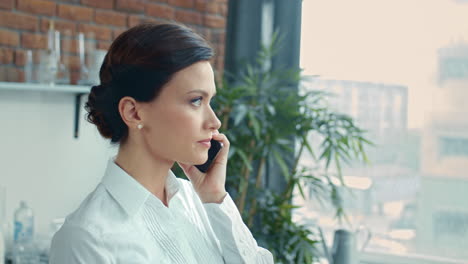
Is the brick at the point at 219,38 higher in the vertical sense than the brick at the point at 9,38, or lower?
higher

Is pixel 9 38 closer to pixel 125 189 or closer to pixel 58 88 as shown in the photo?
pixel 58 88

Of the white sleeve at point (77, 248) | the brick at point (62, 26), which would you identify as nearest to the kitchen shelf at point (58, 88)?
the brick at point (62, 26)

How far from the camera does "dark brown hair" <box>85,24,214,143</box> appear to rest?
121cm

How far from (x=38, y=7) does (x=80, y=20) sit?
0.75 feet

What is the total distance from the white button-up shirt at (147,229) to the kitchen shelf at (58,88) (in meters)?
1.27

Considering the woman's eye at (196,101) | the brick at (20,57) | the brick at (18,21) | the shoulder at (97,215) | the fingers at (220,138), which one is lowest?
the shoulder at (97,215)

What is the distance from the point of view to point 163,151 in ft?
4.20

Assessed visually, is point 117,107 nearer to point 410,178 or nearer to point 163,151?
point 163,151

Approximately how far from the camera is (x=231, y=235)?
1.41 meters

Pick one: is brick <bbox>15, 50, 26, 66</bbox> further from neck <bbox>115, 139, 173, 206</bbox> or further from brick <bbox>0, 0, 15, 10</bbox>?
neck <bbox>115, 139, 173, 206</bbox>

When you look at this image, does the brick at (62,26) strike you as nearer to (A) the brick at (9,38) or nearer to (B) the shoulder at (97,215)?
(A) the brick at (9,38)

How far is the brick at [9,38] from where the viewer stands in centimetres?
263

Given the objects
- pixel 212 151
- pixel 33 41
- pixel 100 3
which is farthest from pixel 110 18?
pixel 212 151

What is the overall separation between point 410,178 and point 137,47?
7.98 feet
